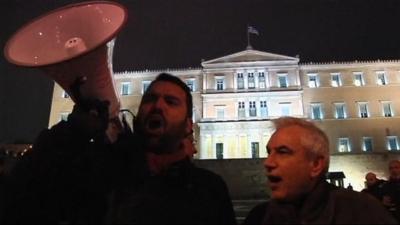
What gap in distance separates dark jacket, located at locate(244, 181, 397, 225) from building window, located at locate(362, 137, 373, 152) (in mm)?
34425

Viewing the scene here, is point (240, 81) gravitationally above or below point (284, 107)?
above

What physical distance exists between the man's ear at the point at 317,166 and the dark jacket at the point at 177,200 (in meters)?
0.46

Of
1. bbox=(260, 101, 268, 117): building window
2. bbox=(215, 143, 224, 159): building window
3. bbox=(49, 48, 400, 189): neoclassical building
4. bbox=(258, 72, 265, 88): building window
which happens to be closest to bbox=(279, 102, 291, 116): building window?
bbox=(49, 48, 400, 189): neoclassical building

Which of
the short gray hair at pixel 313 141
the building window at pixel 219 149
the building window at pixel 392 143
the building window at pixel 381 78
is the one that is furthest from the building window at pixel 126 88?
the short gray hair at pixel 313 141

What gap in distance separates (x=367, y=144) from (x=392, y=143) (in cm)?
202

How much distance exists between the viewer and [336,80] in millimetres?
36375

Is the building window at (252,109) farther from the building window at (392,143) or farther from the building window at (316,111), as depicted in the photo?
the building window at (392,143)

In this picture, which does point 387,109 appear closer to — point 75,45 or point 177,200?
point 75,45

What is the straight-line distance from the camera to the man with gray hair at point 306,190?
72.0 inches

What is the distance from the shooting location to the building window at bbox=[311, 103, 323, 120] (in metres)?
35.2

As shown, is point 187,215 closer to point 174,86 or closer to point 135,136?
point 135,136

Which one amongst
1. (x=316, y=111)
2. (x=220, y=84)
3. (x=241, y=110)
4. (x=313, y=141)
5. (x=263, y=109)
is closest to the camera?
(x=313, y=141)

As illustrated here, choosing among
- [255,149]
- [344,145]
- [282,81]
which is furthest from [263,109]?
[344,145]

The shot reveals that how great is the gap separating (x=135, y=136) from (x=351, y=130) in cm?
3546
